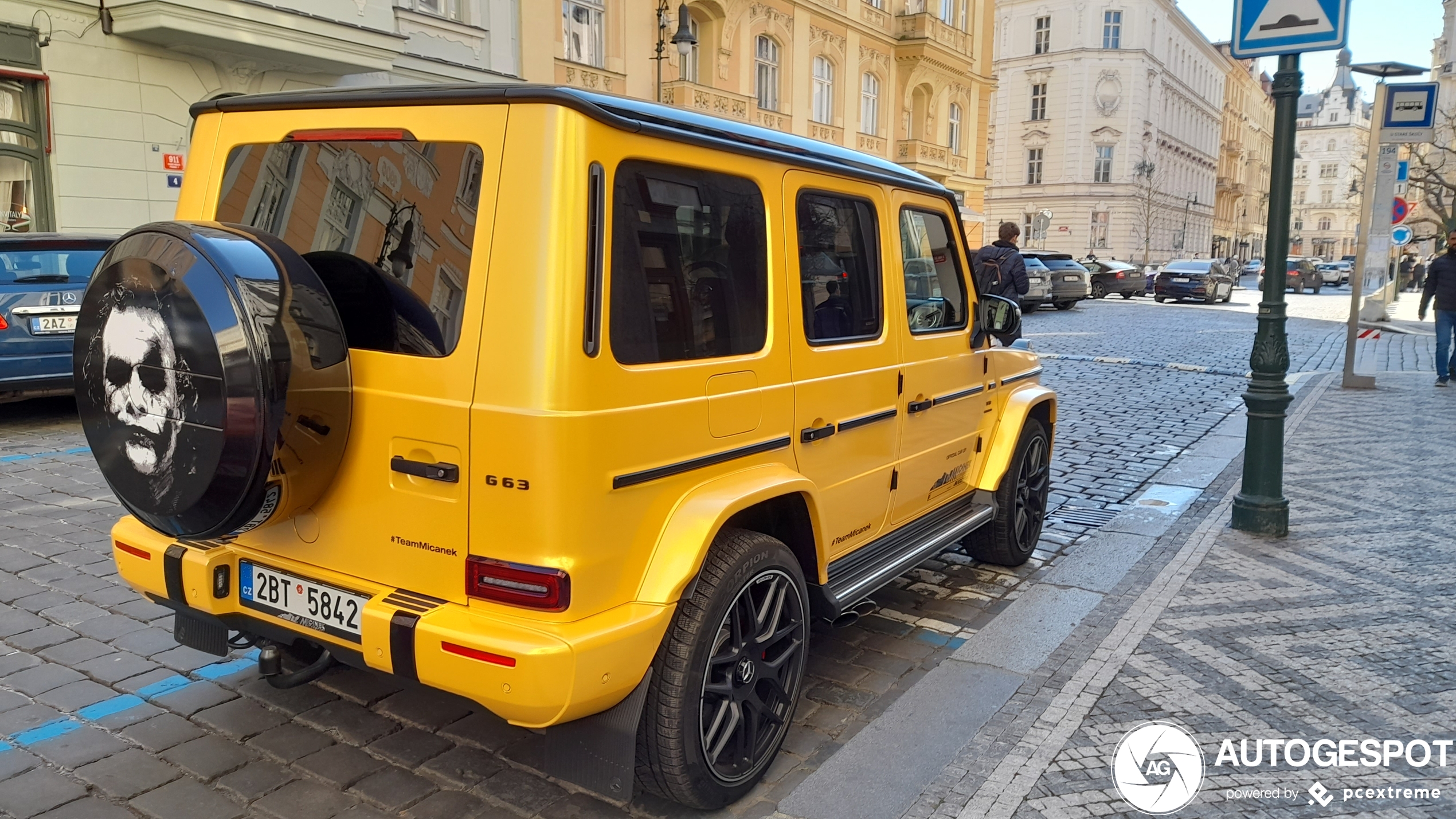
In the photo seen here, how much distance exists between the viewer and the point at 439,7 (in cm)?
1775

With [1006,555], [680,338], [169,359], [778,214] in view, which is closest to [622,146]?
[680,338]

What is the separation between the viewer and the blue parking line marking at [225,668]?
3898mm

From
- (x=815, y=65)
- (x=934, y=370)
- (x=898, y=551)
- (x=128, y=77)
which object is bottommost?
(x=898, y=551)

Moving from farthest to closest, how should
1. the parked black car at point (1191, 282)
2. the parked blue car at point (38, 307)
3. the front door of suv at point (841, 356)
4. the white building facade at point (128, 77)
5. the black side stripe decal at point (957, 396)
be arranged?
the parked black car at point (1191, 282)
the white building facade at point (128, 77)
the parked blue car at point (38, 307)
the black side stripe decal at point (957, 396)
the front door of suv at point (841, 356)

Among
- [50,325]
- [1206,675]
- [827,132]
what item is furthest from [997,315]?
[827,132]

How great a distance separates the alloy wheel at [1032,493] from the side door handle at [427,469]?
347 cm

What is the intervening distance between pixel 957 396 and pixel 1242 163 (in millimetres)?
114451

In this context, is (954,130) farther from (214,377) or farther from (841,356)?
(214,377)

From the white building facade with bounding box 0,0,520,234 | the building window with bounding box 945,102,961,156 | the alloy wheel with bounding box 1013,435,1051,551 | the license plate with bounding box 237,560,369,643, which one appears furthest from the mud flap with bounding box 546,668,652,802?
the building window with bounding box 945,102,961,156

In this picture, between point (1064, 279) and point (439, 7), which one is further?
point (1064, 279)

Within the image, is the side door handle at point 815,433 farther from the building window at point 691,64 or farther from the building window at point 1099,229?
the building window at point 1099,229

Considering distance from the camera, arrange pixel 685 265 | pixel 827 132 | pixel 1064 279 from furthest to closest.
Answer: pixel 827 132 < pixel 1064 279 < pixel 685 265

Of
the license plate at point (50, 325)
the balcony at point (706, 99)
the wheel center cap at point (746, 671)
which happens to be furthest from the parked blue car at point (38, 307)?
the balcony at point (706, 99)

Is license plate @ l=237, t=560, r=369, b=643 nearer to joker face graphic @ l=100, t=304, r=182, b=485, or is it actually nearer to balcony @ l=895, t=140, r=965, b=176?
joker face graphic @ l=100, t=304, r=182, b=485
